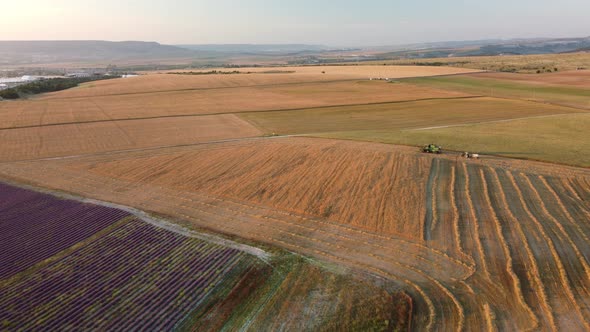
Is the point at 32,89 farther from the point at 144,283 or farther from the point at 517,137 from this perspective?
the point at 517,137

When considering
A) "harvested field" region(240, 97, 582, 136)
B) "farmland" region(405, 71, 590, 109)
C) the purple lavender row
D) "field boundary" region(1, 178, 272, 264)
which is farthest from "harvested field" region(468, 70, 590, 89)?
the purple lavender row

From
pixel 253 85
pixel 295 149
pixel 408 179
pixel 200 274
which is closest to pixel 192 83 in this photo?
pixel 253 85

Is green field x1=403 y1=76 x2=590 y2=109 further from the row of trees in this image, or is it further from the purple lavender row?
the row of trees

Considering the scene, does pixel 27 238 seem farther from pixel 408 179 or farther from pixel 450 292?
pixel 408 179

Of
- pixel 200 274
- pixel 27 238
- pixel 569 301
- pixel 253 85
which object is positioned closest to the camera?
pixel 569 301

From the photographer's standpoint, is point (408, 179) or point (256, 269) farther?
point (408, 179)

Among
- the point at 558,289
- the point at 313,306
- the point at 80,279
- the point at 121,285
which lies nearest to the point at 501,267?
the point at 558,289

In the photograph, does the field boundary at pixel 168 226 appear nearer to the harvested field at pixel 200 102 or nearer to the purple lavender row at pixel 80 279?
the purple lavender row at pixel 80 279

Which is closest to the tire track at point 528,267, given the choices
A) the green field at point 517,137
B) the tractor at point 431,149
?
the tractor at point 431,149
